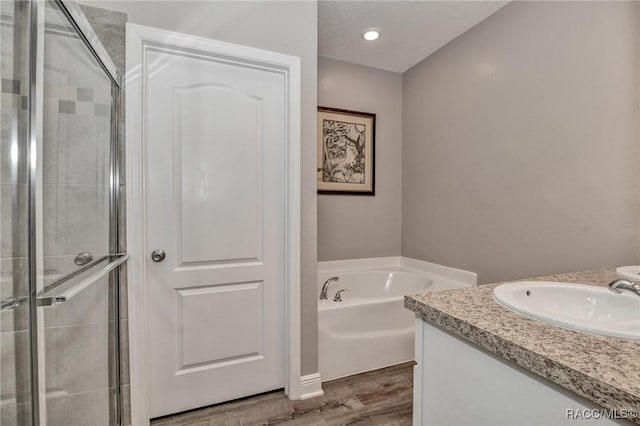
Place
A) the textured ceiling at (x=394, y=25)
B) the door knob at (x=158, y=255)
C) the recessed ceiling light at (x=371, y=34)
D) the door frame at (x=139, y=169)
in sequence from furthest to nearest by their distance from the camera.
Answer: the recessed ceiling light at (x=371, y=34) → the textured ceiling at (x=394, y=25) → the door knob at (x=158, y=255) → the door frame at (x=139, y=169)

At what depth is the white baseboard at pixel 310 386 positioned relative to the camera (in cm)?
183

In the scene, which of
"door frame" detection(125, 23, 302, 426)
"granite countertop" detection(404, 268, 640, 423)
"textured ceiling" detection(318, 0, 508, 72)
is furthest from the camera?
"textured ceiling" detection(318, 0, 508, 72)

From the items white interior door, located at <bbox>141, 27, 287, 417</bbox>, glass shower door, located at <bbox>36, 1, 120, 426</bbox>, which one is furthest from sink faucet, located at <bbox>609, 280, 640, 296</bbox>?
glass shower door, located at <bbox>36, 1, 120, 426</bbox>

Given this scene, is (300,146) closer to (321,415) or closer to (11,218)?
(11,218)

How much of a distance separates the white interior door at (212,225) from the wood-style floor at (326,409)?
2.6 inches

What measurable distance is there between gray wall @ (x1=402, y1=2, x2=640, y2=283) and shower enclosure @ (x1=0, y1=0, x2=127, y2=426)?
242 centimetres

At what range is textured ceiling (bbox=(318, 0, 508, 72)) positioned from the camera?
7.13 ft

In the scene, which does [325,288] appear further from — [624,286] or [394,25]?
[394,25]

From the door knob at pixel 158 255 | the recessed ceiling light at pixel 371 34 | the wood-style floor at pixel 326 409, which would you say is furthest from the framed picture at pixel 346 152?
the wood-style floor at pixel 326 409

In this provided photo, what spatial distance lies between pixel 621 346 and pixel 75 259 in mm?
1624

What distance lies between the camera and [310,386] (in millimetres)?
1854

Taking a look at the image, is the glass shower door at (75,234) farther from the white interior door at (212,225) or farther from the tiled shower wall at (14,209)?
the white interior door at (212,225)

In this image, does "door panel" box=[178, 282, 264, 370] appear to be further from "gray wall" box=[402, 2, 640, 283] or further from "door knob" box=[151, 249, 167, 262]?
"gray wall" box=[402, 2, 640, 283]

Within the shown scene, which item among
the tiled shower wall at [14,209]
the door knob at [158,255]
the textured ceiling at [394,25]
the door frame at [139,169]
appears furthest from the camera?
the textured ceiling at [394,25]
